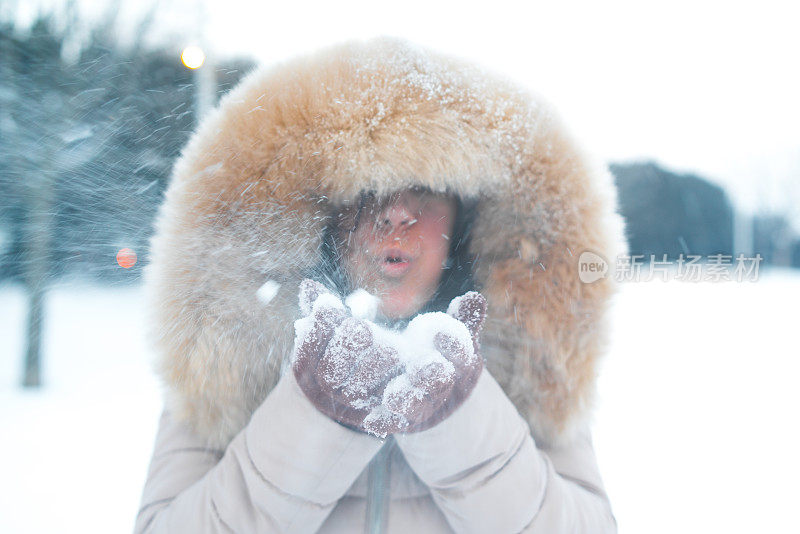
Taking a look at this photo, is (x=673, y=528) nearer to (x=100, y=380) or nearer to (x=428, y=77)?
(x=428, y=77)

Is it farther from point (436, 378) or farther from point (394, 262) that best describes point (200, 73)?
point (436, 378)

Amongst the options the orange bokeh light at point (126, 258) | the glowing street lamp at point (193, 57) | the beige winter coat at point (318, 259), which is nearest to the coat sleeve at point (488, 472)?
the beige winter coat at point (318, 259)

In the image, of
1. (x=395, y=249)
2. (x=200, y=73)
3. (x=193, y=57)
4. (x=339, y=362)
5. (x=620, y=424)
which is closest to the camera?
(x=339, y=362)

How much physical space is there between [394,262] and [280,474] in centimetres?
38

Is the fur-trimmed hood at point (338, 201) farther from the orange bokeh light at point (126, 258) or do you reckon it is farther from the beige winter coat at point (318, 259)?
the orange bokeh light at point (126, 258)

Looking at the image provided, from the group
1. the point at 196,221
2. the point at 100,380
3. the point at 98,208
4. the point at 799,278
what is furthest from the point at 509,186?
the point at 799,278

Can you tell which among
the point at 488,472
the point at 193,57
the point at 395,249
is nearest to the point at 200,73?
the point at 193,57

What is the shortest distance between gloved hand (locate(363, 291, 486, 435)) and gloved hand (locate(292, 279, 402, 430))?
22 mm

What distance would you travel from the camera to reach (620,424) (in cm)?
247

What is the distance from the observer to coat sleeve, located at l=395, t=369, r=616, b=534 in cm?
71

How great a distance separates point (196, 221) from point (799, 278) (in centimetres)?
571

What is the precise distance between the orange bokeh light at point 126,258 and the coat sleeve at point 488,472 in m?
0.95

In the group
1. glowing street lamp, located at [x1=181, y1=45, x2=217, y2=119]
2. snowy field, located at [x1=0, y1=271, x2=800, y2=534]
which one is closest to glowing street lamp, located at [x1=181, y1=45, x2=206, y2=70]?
glowing street lamp, located at [x1=181, y1=45, x2=217, y2=119]

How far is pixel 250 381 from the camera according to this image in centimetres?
88
